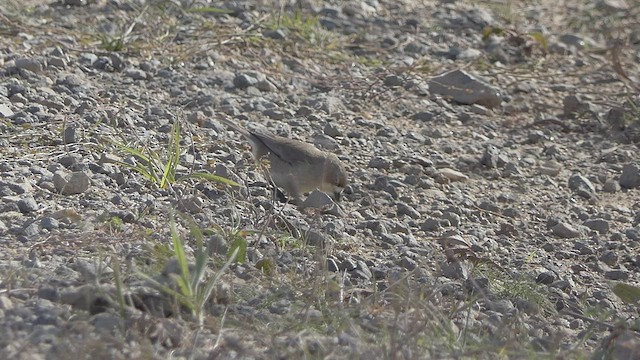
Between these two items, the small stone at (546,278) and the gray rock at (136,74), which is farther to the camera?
the gray rock at (136,74)

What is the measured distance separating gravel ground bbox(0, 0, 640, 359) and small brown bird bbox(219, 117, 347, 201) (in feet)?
0.27

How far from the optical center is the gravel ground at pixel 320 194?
3605 mm

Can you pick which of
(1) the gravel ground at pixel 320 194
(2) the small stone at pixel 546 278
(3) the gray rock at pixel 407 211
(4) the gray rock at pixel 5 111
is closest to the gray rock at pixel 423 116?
(1) the gravel ground at pixel 320 194

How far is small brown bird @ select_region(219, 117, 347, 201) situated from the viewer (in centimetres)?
498

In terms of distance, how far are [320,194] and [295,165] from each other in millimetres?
165

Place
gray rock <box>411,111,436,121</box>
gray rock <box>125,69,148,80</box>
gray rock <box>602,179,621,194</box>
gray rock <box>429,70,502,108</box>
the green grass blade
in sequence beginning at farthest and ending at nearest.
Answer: gray rock <box>429,70,502,108</box>, gray rock <box>411,111,436,121</box>, gray rock <box>125,69,148,80</box>, gray rock <box>602,179,621,194</box>, the green grass blade

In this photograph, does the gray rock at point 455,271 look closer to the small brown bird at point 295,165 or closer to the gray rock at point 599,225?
the small brown bird at point 295,165

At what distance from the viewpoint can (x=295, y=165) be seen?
4977mm

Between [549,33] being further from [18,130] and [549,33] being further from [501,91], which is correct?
[18,130]

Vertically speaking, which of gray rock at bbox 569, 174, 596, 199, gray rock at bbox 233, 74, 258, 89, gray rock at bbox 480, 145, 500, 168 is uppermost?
gray rock at bbox 233, 74, 258, 89

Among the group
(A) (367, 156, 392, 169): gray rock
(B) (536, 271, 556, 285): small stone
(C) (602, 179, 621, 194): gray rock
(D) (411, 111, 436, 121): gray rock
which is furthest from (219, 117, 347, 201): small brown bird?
(C) (602, 179, 621, 194): gray rock

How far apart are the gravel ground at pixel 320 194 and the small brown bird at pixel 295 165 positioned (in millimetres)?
82

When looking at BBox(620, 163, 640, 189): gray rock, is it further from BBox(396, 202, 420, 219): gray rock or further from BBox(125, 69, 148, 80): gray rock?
BBox(125, 69, 148, 80): gray rock

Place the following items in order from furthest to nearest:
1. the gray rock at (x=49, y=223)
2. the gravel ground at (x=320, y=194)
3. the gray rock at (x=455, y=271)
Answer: the gray rock at (x=455, y=271) < the gray rock at (x=49, y=223) < the gravel ground at (x=320, y=194)
